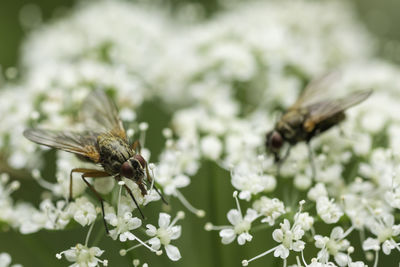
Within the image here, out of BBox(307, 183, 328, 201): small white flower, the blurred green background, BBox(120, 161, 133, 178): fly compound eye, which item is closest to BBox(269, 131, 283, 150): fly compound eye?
BBox(307, 183, 328, 201): small white flower

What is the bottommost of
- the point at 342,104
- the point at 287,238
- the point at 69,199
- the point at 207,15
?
the point at 287,238

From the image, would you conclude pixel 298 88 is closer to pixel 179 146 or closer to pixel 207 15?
pixel 179 146

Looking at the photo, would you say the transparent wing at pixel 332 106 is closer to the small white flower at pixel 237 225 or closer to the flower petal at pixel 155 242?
the small white flower at pixel 237 225

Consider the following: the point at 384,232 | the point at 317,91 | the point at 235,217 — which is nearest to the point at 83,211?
the point at 235,217

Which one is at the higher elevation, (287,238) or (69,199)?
(69,199)

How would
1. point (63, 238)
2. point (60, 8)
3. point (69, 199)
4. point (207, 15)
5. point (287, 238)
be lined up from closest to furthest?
point (287, 238) → point (69, 199) → point (63, 238) → point (60, 8) → point (207, 15)

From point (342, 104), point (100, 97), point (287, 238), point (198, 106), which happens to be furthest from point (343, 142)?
point (100, 97)
